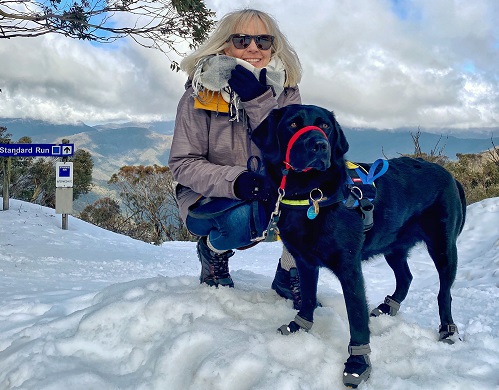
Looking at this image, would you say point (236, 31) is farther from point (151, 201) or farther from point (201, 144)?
point (151, 201)

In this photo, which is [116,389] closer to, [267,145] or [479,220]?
[267,145]

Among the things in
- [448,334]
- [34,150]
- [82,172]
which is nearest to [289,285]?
[448,334]

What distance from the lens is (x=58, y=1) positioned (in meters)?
6.49

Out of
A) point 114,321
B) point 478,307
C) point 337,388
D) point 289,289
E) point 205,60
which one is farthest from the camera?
point 478,307

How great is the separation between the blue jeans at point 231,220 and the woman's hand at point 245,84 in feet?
2.04

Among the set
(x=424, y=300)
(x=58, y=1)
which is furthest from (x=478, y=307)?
(x=58, y=1)

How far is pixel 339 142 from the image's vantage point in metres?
2.14

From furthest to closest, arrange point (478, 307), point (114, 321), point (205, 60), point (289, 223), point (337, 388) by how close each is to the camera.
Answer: point (478, 307) → point (205, 60) → point (114, 321) → point (289, 223) → point (337, 388)

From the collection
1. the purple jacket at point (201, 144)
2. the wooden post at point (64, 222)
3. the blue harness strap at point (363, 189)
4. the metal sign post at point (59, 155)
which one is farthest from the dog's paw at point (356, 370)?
the wooden post at point (64, 222)

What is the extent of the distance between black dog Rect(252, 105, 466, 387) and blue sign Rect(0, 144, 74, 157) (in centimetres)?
813

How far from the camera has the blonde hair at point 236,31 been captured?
278cm

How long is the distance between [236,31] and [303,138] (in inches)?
46.7

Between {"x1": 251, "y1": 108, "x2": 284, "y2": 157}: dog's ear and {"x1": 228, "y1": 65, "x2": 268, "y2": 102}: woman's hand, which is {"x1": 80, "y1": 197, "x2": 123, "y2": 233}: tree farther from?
{"x1": 251, "y1": 108, "x2": 284, "y2": 157}: dog's ear

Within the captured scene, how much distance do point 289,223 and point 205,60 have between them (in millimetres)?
1225
